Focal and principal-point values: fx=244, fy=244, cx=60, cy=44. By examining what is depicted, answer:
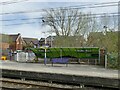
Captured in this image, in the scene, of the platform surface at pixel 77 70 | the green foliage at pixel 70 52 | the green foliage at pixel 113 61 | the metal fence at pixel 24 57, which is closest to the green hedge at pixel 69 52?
the green foliage at pixel 70 52

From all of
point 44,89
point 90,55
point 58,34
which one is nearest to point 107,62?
point 90,55

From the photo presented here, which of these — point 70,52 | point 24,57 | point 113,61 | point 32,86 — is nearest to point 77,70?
point 113,61

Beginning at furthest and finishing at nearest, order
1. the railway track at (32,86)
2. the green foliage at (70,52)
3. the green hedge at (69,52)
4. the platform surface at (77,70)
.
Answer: the green hedge at (69,52) → the green foliage at (70,52) → the platform surface at (77,70) → the railway track at (32,86)

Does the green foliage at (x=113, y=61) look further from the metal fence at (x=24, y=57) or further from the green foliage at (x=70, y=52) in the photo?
the metal fence at (x=24, y=57)

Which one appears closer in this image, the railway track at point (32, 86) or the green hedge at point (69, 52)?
the railway track at point (32, 86)

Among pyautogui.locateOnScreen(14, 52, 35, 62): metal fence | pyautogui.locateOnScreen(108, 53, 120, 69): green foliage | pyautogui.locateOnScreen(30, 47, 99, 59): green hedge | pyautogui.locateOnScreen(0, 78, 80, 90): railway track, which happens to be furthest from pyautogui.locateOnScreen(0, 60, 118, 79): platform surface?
pyautogui.locateOnScreen(14, 52, 35, 62): metal fence

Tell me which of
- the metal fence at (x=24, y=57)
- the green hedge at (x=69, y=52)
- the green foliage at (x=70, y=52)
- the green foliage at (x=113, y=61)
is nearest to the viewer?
the green foliage at (x=113, y=61)

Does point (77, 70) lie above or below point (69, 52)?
below

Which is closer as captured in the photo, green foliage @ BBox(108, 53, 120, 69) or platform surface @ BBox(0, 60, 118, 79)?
platform surface @ BBox(0, 60, 118, 79)

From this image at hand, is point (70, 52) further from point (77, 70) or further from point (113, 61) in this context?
point (77, 70)

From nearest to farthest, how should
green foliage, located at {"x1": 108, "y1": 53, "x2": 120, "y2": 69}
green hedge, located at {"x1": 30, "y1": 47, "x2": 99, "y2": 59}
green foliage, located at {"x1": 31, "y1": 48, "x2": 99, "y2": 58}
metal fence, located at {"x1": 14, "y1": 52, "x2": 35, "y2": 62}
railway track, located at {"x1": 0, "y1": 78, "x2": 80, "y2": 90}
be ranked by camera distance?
railway track, located at {"x1": 0, "y1": 78, "x2": 80, "y2": 90}, green foliage, located at {"x1": 108, "y1": 53, "x2": 120, "y2": 69}, green foliage, located at {"x1": 31, "y1": 48, "x2": 99, "y2": 58}, green hedge, located at {"x1": 30, "y1": 47, "x2": 99, "y2": 59}, metal fence, located at {"x1": 14, "y1": 52, "x2": 35, "y2": 62}

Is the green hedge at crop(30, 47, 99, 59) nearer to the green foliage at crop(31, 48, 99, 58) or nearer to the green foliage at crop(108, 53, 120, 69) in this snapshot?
the green foliage at crop(31, 48, 99, 58)

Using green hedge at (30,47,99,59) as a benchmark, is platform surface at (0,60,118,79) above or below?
below

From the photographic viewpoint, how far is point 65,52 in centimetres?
3425
